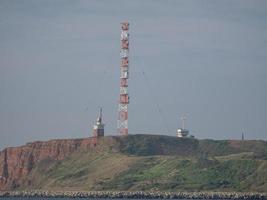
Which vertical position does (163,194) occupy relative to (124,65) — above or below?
below

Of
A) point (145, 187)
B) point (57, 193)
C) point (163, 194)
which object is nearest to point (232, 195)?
point (163, 194)

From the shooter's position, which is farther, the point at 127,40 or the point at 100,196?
the point at 127,40

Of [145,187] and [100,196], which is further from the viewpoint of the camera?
[145,187]

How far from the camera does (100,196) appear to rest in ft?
616

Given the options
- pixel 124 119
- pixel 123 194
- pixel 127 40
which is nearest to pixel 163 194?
pixel 123 194

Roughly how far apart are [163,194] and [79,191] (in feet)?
72.5

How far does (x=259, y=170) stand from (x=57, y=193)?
41.3m

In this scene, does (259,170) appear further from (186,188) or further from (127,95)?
(127,95)

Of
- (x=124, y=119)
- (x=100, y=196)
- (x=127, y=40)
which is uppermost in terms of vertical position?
(x=127, y=40)

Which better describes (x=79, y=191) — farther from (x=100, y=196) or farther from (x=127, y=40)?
(x=127, y=40)

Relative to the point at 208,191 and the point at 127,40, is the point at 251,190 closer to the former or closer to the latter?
the point at 208,191

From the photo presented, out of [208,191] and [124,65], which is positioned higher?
[124,65]

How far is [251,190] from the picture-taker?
7584 inches

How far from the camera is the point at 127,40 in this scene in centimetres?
19975
